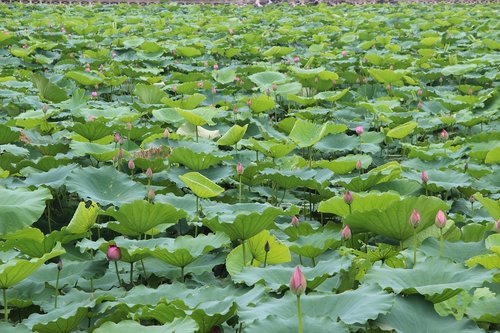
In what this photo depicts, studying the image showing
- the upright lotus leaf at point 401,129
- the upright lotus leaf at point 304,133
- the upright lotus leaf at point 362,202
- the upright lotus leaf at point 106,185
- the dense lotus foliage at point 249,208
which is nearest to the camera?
the dense lotus foliage at point 249,208

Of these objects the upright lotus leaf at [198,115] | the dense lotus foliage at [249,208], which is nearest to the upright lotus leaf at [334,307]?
the dense lotus foliage at [249,208]

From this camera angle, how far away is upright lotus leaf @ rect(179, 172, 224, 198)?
1892mm

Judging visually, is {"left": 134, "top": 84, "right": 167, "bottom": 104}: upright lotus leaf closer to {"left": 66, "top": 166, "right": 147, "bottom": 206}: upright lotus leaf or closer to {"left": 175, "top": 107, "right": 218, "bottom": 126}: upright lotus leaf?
{"left": 175, "top": 107, "right": 218, "bottom": 126}: upright lotus leaf

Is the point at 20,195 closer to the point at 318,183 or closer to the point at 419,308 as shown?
the point at 318,183

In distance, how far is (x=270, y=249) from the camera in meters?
1.66

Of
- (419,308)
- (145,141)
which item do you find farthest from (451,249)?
(145,141)

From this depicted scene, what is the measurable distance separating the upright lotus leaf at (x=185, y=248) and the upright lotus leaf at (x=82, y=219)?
0.68ft

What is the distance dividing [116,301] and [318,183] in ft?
3.02

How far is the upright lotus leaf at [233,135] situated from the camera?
2.45m

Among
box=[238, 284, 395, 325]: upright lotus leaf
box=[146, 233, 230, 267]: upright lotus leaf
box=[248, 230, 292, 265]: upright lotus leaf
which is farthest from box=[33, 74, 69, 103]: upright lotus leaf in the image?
box=[238, 284, 395, 325]: upright lotus leaf

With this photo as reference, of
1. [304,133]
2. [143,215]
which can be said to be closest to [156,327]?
[143,215]

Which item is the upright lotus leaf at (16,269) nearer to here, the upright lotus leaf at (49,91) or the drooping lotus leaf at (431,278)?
the drooping lotus leaf at (431,278)

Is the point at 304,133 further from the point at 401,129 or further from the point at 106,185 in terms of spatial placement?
the point at 106,185

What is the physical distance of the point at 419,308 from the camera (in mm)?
1250
